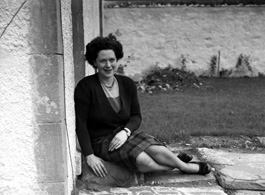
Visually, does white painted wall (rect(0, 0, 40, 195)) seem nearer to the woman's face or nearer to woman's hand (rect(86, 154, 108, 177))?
woman's hand (rect(86, 154, 108, 177))

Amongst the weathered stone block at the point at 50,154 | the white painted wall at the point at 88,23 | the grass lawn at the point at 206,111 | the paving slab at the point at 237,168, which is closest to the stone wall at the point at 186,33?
the grass lawn at the point at 206,111

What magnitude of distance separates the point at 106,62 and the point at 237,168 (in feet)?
5.40

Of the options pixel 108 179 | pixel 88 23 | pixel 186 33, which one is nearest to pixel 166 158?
pixel 108 179

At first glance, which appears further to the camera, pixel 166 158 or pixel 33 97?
pixel 166 158

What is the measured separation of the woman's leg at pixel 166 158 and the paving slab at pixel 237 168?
0.31 metres

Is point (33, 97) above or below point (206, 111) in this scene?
above

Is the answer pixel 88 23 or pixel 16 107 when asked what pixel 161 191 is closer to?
pixel 16 107

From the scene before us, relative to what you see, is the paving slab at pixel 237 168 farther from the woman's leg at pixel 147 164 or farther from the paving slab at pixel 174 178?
the woman's leg at pixel 147 164

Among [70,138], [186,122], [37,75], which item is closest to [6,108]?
[37,75]

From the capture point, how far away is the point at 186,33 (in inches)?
356

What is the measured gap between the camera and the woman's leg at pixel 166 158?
2.82m

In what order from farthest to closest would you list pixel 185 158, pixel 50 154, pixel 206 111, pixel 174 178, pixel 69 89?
pixel 206 111 < pixel 185 158 < pixel 174 178 < pixel 69 89 < pixel 50 154

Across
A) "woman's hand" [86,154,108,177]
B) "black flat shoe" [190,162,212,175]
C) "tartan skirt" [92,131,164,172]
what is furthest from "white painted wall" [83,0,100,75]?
"black flat shoe" [190,162,212,175]

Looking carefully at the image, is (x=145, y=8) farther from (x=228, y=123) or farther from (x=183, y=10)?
(x=228, y=123)
